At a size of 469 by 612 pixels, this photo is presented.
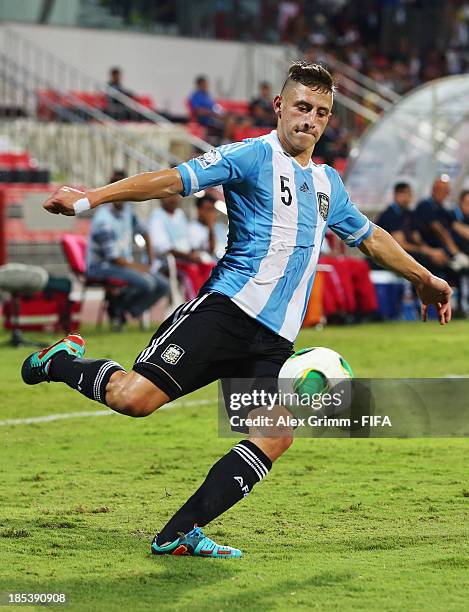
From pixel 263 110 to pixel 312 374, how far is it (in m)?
22.2

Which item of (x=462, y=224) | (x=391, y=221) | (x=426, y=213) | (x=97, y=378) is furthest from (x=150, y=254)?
(x=97, y=378)

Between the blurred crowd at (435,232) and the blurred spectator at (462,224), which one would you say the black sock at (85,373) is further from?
the blurred spectator at (462,224)

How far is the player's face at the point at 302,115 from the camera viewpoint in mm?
5520

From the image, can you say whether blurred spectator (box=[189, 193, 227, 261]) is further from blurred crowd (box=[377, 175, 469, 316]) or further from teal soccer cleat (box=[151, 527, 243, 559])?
teal soccer cleat (box=[151, 527, 243, 559])

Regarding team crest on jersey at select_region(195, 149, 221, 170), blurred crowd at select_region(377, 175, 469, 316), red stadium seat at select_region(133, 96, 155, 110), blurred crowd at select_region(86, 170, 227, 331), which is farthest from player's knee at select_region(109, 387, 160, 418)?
red stadium seat at select_region(133, 96, 155, 110)

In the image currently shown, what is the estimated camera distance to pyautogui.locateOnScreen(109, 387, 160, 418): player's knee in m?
5.41

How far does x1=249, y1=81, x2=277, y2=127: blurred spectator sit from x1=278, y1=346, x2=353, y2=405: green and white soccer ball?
21536 millimetres

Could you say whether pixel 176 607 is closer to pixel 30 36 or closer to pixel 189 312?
pixel 189 312

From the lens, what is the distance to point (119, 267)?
15711 millimetres

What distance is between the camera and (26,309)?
50.6 feet

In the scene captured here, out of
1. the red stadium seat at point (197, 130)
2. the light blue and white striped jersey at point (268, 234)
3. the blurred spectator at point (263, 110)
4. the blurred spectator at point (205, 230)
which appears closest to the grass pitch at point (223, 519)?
the light blue and white striped jersey at point (268, 234)

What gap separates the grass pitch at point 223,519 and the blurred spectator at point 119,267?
537cm

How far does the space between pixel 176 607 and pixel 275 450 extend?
1.02m

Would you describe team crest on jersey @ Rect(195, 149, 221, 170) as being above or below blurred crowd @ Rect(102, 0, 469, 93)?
above
